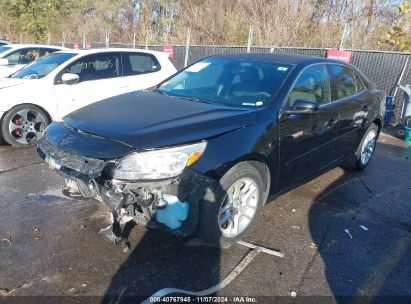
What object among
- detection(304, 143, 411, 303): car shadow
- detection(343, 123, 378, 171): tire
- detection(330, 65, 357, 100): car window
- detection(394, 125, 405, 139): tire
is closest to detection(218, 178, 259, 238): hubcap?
detection(304, 143, 411, 303): car shadow

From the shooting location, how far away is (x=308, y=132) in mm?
3873

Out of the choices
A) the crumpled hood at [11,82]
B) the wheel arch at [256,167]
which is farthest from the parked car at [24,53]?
the wheel arch at [256,167]

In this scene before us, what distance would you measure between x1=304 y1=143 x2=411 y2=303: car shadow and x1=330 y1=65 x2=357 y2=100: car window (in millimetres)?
1252

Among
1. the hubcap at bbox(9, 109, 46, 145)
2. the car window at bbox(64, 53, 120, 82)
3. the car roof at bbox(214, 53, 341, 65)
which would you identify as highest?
the car roof at bbox(214, 53, 341, 65)

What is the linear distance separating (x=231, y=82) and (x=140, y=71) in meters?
3.71

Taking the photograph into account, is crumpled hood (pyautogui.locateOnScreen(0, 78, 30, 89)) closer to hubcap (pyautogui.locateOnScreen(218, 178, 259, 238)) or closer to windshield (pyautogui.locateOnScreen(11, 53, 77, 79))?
windshield (pyautogui.locateOnScreen(11, 53, 77, 79))

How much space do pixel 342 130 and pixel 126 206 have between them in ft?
9.60

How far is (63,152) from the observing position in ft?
9.84

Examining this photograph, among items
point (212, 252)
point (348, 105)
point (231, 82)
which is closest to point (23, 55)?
point (231, 82)

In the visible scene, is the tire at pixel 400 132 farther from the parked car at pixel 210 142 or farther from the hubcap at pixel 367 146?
the parked car at pixel 210 142

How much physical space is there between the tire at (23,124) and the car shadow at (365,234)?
4.58 m

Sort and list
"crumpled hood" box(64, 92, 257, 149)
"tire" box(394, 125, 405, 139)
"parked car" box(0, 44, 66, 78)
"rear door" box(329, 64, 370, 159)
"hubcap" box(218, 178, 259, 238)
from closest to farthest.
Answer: "crumpled hood" box(64, 92, 257, 149) < "hubcap" box(218, 178, 259, 238) < "rear door" box(329, 64, 370, 159) < "tire" box(394, 125, 405, 139) < "parked car" box(0, 44, 66, 78)

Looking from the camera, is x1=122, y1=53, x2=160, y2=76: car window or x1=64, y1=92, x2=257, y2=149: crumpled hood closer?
x1=64, y1=92, x2=257, y2=149: crumpled hood

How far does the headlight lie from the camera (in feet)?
8.96
